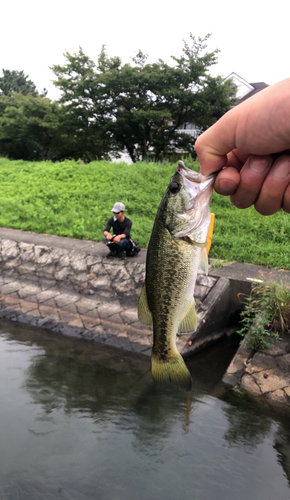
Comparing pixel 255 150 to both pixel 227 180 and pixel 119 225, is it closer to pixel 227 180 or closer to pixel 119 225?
pixel 227 180

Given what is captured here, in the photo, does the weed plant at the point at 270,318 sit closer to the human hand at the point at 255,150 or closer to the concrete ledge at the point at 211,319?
the concrete ledge at the point at 211,319

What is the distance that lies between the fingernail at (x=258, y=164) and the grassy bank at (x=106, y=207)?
6.03 meters

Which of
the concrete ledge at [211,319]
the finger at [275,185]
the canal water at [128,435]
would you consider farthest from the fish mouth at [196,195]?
the concrete ledge at [211,319]

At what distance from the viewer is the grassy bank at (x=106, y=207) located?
862 centimetres

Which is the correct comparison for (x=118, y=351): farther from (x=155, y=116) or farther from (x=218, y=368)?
(x=155, y=116)

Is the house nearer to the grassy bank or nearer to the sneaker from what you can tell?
the grassy bank

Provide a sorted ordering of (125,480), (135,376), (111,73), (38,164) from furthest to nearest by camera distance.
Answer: (111,73) < (38,164) < (135,376) < (125,480)

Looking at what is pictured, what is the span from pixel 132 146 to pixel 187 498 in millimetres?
19538

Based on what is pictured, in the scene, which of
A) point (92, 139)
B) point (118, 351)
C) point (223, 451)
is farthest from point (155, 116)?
point (223, 451)

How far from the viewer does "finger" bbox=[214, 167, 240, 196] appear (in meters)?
1.91

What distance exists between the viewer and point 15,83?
141 feet

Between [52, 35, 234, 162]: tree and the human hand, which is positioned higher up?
[52, 35, 234, 162]: tree

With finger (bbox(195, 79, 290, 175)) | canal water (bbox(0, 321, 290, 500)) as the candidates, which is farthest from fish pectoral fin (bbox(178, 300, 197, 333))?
canal water (bbox(0, 321, 290, 500))

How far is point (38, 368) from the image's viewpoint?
18.9ft
